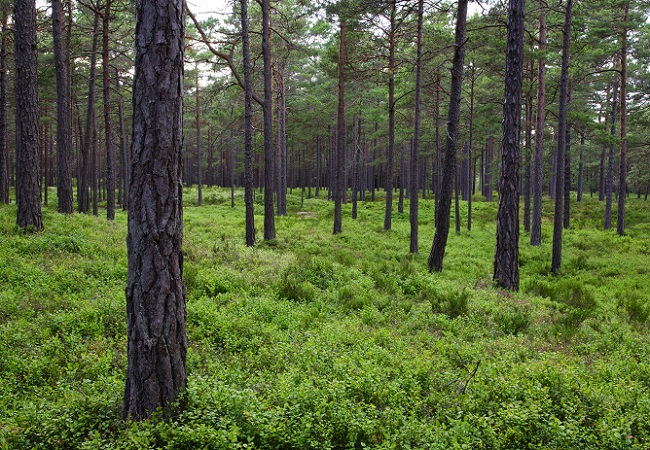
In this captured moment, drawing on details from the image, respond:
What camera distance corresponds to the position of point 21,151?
10.3 m

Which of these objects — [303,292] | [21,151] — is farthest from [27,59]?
[303,292]

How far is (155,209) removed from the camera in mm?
3576

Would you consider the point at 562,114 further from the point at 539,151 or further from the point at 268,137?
the point at 268,137

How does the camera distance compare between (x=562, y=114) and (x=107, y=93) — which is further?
(x=107, y=93)

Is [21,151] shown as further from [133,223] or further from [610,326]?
[610,326]

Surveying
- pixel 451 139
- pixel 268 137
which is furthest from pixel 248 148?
pixel 451 139

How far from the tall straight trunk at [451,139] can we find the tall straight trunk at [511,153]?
147cm

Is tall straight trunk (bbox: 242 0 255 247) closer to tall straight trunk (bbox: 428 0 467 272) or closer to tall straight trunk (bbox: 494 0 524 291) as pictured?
tall straight trunk (bbox: 428 0 467 272)

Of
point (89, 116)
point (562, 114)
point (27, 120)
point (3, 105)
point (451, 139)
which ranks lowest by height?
point (451, 139)

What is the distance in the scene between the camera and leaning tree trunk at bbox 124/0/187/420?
3.53 m

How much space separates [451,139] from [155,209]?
31.2ft

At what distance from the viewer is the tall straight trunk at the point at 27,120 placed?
10.3 m

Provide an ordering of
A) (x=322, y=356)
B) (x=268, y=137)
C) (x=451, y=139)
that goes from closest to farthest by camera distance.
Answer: (x=322, y=356), (x=451, y=139), (x=268, y=137)

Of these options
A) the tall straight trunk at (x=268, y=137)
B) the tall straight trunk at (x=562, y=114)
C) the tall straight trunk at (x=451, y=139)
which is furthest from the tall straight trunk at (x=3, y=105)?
the tall straight trunk at (x=562, y=114)
